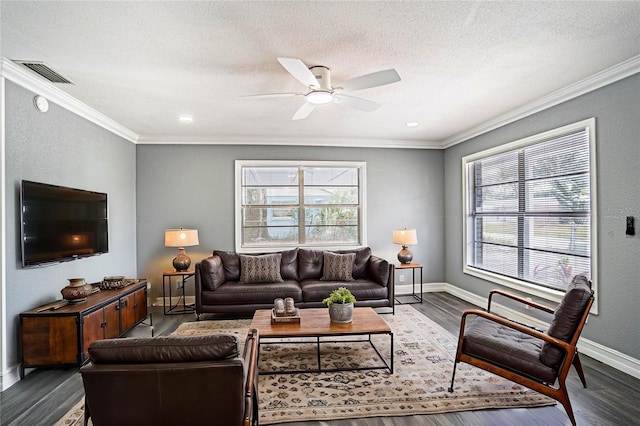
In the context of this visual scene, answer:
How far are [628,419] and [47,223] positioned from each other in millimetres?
4855

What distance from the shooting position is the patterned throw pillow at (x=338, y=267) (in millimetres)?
4801

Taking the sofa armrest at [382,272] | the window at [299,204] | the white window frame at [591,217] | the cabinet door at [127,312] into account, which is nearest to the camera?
the white window frame at [591,217]

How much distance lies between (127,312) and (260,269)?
65.7 inches

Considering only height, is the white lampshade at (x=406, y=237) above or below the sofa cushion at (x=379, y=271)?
above

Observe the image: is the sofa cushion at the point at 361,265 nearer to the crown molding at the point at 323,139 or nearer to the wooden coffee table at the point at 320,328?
the wooden coffee table at the point at 320,328

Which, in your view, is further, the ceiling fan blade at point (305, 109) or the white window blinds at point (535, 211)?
the white window blinds at point (535, 211)

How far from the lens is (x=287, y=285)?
14.8ft

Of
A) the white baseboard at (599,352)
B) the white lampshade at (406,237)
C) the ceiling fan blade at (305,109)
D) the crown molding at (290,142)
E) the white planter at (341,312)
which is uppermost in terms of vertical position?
the crown molding at (290,142)

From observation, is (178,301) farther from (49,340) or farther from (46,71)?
(46,71)

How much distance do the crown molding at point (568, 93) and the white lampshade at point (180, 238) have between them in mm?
4460

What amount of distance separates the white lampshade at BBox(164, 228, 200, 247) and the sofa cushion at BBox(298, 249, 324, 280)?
1590mm

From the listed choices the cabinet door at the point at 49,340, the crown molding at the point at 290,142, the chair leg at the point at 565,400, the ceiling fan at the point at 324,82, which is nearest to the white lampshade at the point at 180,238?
the crown molding at the point at 290,142

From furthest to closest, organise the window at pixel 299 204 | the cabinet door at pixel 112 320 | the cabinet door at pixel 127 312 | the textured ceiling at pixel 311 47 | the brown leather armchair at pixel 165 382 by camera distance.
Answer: the window at pixel 299 204 → the cabinet door at pixel 127 312 → the cabinet door at pixel 112 320 → the textured ceiling at pixel 311 47 → the brown leather armchair at pixel 165 382

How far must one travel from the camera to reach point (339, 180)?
584 centimetres
